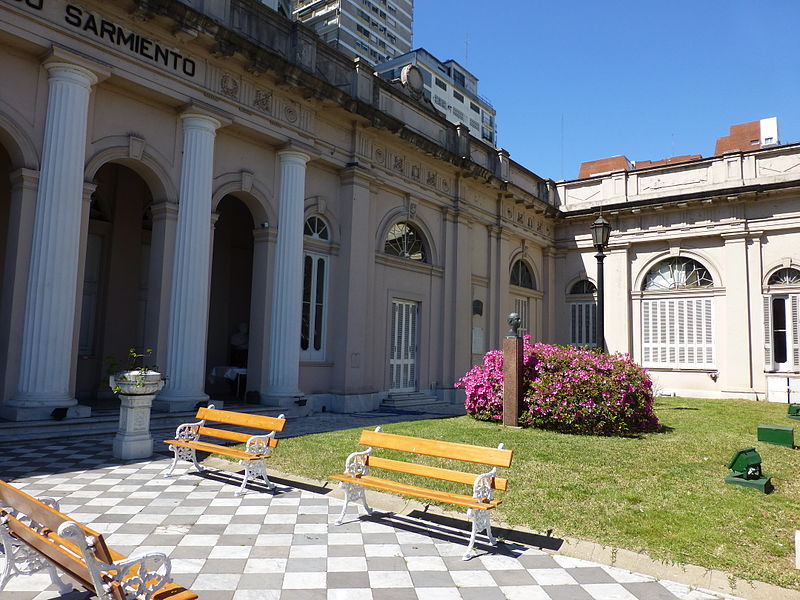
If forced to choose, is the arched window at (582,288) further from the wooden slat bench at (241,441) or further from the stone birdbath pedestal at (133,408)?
the stone birdbath pedestal at (133,408)

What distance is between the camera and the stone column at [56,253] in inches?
320

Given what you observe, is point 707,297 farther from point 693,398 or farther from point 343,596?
point 343,596

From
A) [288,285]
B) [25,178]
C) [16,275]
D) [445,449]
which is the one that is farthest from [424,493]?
[288,285]

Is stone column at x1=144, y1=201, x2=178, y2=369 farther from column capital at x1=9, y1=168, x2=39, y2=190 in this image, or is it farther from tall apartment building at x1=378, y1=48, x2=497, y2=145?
tall apartment building at x1=378, y1=48, x2=497, y2=145

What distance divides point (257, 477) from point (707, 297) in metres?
16.8

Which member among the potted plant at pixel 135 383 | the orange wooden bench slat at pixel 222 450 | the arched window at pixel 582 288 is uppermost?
the arched window at pixel 582 288

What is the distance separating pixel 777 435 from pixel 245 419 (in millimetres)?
8008

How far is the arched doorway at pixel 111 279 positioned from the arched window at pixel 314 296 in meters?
3.25

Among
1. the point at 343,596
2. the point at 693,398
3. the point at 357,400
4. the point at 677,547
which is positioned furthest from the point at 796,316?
the point at 343,596

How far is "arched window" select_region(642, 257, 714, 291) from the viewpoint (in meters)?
18.8

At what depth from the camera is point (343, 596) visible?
350cm

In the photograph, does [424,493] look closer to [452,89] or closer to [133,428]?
[133,428]

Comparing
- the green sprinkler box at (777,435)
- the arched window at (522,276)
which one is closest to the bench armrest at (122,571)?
the green sprinkler box at (777,435)

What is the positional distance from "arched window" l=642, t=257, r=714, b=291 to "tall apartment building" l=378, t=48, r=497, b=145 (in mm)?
47394
